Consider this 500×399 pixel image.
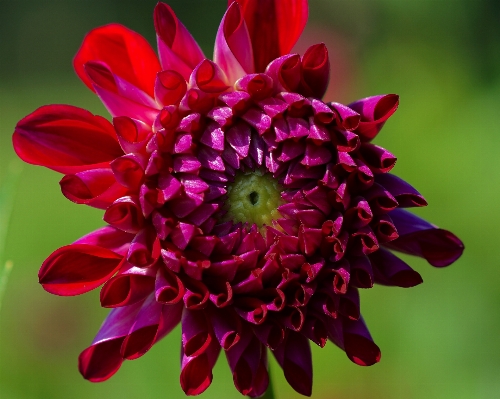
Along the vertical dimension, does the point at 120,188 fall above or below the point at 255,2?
below

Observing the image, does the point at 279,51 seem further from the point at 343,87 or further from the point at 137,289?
the point at 343,87

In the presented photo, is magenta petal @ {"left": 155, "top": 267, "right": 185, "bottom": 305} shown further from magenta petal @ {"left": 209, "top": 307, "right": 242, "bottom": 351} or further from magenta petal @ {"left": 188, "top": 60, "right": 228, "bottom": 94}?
magenta petal @ {"left": 188, "top": 60, "right": 228, "bottom": 94}

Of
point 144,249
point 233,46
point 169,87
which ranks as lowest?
point 144,249

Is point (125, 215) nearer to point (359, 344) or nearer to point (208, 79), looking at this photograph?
point (208, 79)

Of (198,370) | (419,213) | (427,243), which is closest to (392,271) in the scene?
(427,243)

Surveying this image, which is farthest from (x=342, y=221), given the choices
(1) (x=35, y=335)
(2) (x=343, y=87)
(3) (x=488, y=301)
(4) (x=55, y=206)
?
(4) (x=55, y=206)

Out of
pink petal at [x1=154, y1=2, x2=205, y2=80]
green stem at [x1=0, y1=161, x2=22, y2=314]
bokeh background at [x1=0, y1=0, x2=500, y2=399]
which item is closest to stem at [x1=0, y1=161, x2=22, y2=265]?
green stem at [x1=0, y1=161, x2=22, y2=314]

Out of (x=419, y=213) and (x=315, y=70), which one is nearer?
(x=315, y=70)
